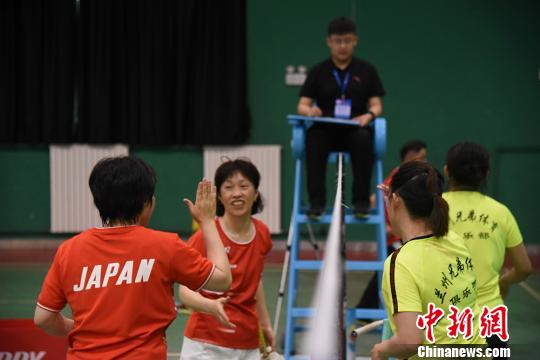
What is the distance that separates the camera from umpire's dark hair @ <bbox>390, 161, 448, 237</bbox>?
7.22ft

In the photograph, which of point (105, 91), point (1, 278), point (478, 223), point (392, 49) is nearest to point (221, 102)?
point (105, 91)

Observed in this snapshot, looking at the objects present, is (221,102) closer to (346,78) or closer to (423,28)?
(423,28)

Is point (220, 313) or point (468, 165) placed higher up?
point (468, 165)

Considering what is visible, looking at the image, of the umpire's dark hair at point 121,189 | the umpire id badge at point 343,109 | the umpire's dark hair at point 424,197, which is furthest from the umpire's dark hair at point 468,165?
the umpire id badge at point 343,109

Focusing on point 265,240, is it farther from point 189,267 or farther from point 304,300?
point 304,300

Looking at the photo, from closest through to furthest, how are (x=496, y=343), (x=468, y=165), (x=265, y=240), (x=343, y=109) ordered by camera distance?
(x=496, y=343) → (x=468, y=165) → (x=265, y=240) → (x=343, y=109)

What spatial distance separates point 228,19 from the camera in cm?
861

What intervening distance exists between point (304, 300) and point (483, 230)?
351cm

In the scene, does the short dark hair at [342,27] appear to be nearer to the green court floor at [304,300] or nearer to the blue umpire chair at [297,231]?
the blue umpire chair at [297,231]

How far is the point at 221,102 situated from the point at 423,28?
2694 millimetres

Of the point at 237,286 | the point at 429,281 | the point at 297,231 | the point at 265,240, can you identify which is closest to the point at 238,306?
the point at 237,286

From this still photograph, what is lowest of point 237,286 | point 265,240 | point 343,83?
point 237,286

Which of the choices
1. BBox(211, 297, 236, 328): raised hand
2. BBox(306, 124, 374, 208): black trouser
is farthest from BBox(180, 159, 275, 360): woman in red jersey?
BBox(306, 124, 374, 208): black trouser

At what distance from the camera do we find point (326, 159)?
5043mm
